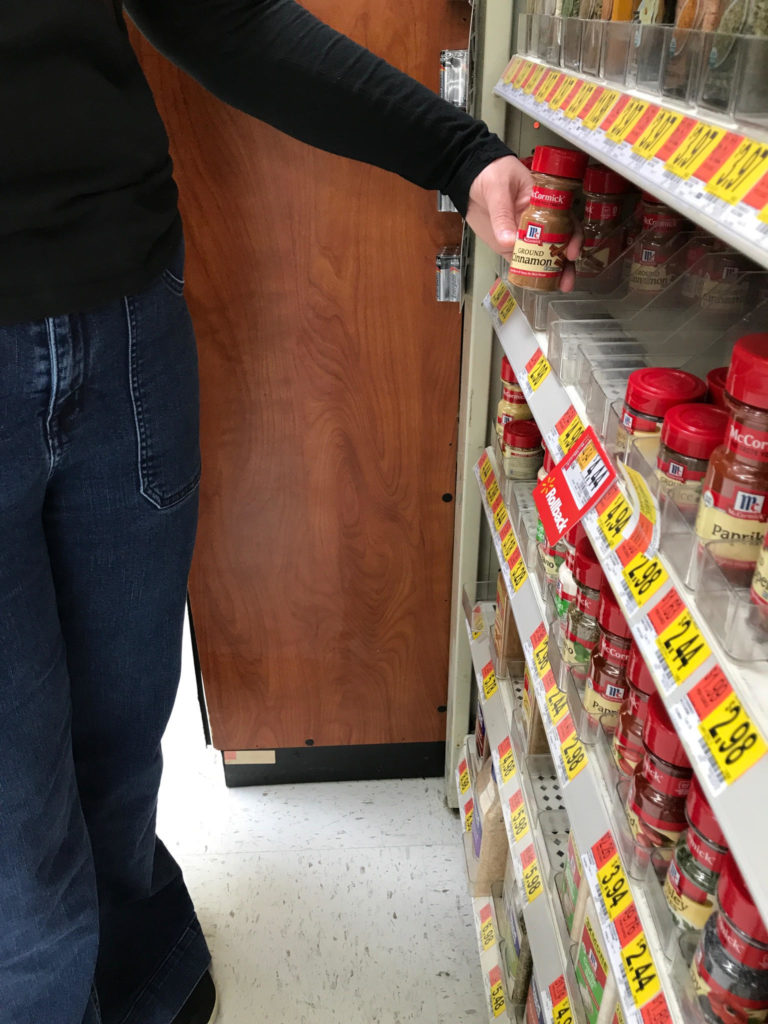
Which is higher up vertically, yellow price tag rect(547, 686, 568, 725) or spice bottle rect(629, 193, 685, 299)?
spice bottle rect(629, 193, 685, 299)

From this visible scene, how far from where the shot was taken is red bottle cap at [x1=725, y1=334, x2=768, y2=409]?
0.68 metres

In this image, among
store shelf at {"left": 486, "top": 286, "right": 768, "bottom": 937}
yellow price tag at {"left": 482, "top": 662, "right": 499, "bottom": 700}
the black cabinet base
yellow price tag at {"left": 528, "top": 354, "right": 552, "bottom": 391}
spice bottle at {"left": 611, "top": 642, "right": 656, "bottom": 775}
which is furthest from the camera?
the black cabinet base

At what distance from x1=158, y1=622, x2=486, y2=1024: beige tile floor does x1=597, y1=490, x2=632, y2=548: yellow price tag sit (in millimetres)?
1294

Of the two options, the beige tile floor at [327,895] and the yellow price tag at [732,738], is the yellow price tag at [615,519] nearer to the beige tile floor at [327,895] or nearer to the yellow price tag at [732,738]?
the yellow price tag at [732,738]

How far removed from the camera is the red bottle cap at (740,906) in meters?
0.69

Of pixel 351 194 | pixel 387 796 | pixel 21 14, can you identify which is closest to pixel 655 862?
pixel 21 14

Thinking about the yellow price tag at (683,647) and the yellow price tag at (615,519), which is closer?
the yellow price tag at (683,647)

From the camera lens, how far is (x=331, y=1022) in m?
1.76

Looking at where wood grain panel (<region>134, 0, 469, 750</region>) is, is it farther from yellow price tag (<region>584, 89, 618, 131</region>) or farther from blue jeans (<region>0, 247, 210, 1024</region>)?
yellow price tag (<region>584, 89, 618, 131</region>)

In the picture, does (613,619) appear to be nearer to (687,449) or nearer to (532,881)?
(687,449)

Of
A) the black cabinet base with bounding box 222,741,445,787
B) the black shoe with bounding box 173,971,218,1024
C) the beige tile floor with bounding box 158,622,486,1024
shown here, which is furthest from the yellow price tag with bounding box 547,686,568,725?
the black cabinet base with bounding box 222,741,445,787

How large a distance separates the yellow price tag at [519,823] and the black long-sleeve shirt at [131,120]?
95cm

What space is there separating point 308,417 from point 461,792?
921mm

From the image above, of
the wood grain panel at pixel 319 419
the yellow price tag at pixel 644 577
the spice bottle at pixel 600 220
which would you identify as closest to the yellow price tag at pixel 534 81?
the spice bottle at pixel 600 220
